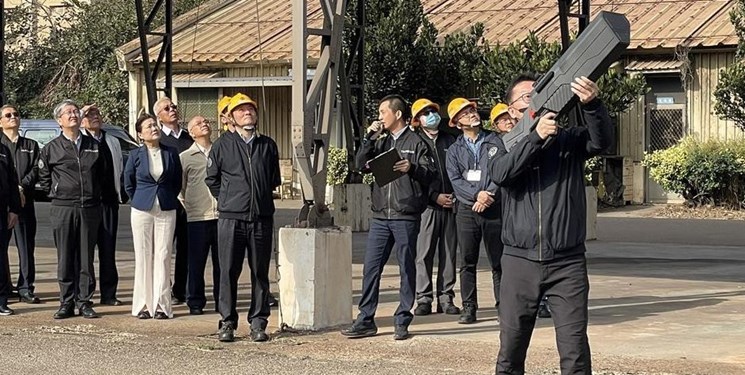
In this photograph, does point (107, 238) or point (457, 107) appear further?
point (107, 238)

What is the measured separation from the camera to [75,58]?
42188 millimetres

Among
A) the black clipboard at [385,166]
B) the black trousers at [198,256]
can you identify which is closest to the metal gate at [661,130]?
the black trousers at [198,256]

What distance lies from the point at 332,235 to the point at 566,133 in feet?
15.5

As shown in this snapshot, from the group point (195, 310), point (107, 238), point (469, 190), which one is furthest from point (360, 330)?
point (107, 238)

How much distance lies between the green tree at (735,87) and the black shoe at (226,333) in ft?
58.4

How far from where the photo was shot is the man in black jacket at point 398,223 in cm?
1112

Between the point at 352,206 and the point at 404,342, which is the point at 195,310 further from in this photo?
the point at 352,206

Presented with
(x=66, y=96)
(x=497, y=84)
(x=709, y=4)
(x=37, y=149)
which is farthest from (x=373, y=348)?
(x=66, y=96)

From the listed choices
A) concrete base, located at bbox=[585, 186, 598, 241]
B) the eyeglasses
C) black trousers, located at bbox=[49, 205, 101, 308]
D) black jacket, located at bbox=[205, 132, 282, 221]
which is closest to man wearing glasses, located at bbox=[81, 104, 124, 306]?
black trousers, located at bbox=[49, 205, 101, 308]

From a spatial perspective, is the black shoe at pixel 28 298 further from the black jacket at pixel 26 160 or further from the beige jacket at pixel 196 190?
the beige jacket at pixel 196 190

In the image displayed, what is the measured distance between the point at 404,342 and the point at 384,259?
740mm

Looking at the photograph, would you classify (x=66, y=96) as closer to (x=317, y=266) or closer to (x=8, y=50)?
(x=8, y=50)

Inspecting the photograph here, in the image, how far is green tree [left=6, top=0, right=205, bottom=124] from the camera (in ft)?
130

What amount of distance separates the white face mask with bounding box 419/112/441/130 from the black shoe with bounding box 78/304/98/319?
11.7ft
